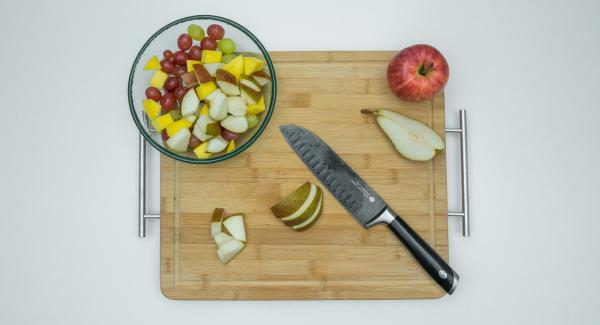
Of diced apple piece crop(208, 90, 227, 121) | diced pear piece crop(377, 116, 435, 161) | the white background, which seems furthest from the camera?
the white background

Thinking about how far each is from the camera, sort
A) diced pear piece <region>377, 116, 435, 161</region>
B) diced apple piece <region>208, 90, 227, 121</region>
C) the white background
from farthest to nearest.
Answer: the white background < diced pear piece <region>377, 116, 435, 161</region> < diced apple piece <region>208, 90, 227, 121</region>

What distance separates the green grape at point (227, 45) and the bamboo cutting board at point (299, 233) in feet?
0.53

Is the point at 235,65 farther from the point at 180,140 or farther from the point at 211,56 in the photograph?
the point at 180,140

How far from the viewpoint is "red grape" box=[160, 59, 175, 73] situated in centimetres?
116

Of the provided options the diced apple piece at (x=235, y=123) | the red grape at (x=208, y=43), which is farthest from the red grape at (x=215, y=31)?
the diced apple piece at (x=235, y=123)

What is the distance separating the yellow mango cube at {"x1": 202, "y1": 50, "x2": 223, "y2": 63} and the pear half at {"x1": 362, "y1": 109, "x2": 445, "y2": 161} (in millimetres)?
464

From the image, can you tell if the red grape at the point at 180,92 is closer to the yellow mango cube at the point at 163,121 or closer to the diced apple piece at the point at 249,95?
the yellow mango cube at the point at 163,121

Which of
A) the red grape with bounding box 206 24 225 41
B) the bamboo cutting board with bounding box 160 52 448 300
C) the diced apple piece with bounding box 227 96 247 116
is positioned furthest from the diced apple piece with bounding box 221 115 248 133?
the red grape with bounding box 206 24 225 41

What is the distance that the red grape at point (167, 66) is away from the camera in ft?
3.82

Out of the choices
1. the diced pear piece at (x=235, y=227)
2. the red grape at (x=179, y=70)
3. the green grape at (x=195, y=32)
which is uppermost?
the green grape at (x=195, y=32)

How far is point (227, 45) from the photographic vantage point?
116 centimetres

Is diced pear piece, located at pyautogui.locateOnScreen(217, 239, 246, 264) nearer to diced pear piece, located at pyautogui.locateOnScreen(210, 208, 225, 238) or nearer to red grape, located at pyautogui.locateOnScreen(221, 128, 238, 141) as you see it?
diced pear piece, located at pyautogui.locateOnScreen(210, 208, 225, 238)

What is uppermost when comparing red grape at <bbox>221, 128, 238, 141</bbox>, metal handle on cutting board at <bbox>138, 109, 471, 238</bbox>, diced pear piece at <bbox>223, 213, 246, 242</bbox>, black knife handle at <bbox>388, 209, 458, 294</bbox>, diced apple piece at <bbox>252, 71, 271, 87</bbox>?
diced apple piece at <bbox>252, 71, 271, 87</bbox>

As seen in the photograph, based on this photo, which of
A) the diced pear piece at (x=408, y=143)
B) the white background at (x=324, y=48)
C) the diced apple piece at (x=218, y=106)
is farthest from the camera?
the white background at (x=324, y=48)
